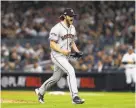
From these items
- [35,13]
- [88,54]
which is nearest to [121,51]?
[88,54]

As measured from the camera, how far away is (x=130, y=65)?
2091 centimetres

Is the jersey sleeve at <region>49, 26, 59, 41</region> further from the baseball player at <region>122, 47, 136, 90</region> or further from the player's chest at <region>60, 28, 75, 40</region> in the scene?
the baseball player at <region>122, 47, 136, 90</region>

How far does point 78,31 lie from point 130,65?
20.7 feet

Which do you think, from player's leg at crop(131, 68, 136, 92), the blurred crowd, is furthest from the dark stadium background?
player's leg at crop(131, 68, 136, 92)

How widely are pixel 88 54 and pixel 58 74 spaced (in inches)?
488

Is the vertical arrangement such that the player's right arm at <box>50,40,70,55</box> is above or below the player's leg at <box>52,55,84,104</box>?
above

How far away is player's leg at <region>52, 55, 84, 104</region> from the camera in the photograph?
1125cm

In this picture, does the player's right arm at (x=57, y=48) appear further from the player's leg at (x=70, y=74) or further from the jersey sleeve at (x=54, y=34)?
the player's leg at (x=70, y=74)

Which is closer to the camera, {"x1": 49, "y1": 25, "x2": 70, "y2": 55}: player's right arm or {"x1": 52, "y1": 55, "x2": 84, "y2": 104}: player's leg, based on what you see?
{"x1": 52, "y1": 55, "x2": 84, "y2": 104}: player's leg

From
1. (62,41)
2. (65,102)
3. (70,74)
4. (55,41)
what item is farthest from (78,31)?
(70,74)

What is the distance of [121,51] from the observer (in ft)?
76.0

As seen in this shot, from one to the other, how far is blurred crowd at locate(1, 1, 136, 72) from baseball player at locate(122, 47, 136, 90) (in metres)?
1.24

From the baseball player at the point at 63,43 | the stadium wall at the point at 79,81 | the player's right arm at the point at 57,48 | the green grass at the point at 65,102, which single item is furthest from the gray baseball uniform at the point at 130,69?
the player's right arm at the point at 57,48

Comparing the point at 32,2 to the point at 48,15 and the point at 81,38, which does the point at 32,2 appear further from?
the point at 81,38
